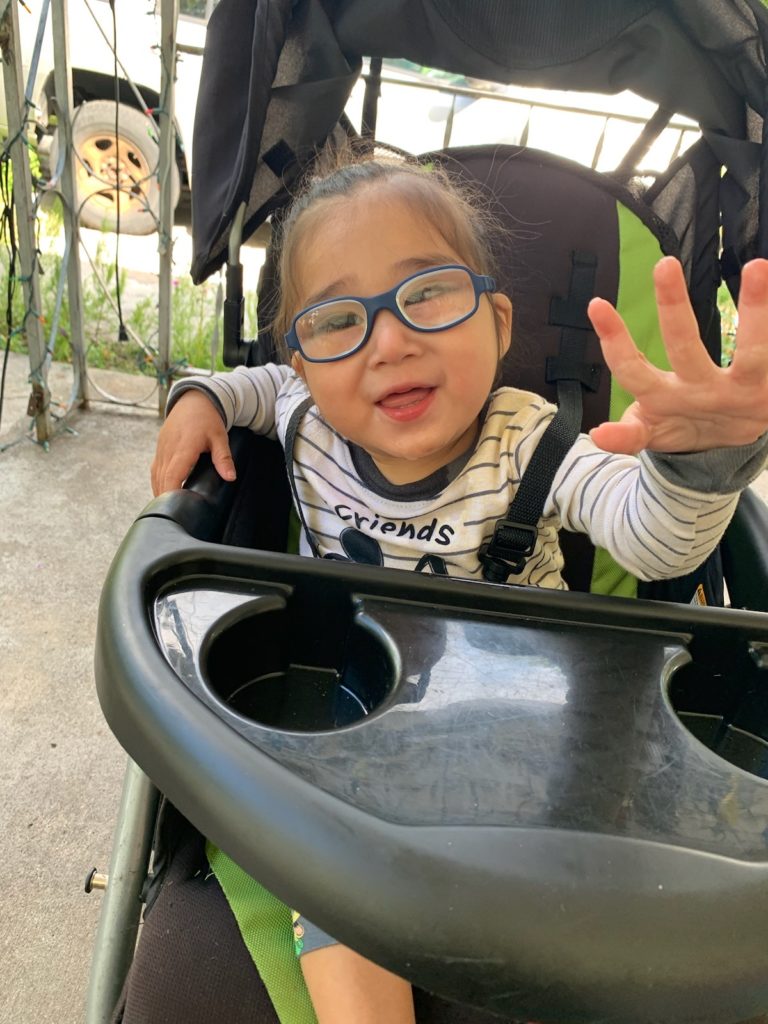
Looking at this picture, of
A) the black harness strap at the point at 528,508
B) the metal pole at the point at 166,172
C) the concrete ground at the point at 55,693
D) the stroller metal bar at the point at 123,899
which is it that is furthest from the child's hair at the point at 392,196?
the metal pole at the point at 166,172

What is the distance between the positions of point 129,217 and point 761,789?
3601mm

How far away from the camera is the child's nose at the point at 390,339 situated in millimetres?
827

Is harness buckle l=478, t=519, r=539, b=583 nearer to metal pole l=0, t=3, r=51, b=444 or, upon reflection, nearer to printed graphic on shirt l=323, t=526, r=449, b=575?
printed graphic on shirt l=323, t=526, r=449, b=575

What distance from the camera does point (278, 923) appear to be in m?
0.71

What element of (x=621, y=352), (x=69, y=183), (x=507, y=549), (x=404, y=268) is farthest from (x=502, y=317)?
(x=69, y=183)

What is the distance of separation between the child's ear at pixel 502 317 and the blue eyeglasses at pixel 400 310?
0.22 feet

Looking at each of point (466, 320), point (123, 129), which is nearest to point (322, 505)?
point (466, 320)

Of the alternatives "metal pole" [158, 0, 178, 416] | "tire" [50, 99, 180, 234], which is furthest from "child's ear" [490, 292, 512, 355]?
"tire" [50, 99, 180, 234]

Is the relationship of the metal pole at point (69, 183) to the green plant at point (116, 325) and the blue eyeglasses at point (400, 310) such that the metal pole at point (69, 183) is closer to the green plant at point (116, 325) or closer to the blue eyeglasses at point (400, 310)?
the green plant at point (116, 325)

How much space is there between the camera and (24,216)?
1.94 m

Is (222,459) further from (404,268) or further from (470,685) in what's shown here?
(470,685)

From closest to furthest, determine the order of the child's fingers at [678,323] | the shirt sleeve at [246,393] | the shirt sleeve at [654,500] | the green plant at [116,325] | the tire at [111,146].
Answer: the child's fingers at [678,323] → the shirt sleeve at [654,500] → the shirt sleeve at [246,393] → the green plant at [116,325] → the tire at [111,146]

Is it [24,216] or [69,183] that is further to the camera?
[69,183]

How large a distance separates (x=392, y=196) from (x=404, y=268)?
104 millimetres
